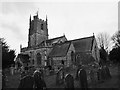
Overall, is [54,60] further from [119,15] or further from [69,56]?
[119,15]

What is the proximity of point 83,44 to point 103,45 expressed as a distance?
12394mm

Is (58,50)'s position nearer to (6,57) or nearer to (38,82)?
(6,57)

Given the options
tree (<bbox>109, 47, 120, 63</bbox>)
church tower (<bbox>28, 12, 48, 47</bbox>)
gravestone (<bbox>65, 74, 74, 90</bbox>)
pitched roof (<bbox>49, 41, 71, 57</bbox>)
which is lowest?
gravestone (<bbox>65, 74, 74, 90</bbox>)

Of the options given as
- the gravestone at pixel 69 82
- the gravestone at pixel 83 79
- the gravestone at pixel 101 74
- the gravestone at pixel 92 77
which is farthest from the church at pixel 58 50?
the gravestone at pixel 69 82

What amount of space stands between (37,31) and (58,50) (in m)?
14.4

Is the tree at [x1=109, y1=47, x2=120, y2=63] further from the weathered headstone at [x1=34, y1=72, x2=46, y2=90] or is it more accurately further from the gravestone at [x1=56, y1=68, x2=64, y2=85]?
the weathered headstone at [x1=34, y1=72, x2=46, y2=90]

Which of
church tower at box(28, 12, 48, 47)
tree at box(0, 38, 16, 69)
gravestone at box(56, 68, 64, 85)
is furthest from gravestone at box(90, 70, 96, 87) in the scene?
church tower at box(28, 12, 48, 47)

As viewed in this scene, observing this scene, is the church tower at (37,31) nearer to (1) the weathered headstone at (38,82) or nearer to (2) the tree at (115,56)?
(2) the tree at (115,56)

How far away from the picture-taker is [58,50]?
2294 cm

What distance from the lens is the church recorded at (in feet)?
67.8

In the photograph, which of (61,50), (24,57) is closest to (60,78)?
(61,50)

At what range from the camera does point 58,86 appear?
279 inches

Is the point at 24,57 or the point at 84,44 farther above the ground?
the point at 84,44

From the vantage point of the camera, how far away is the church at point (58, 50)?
813 inches
